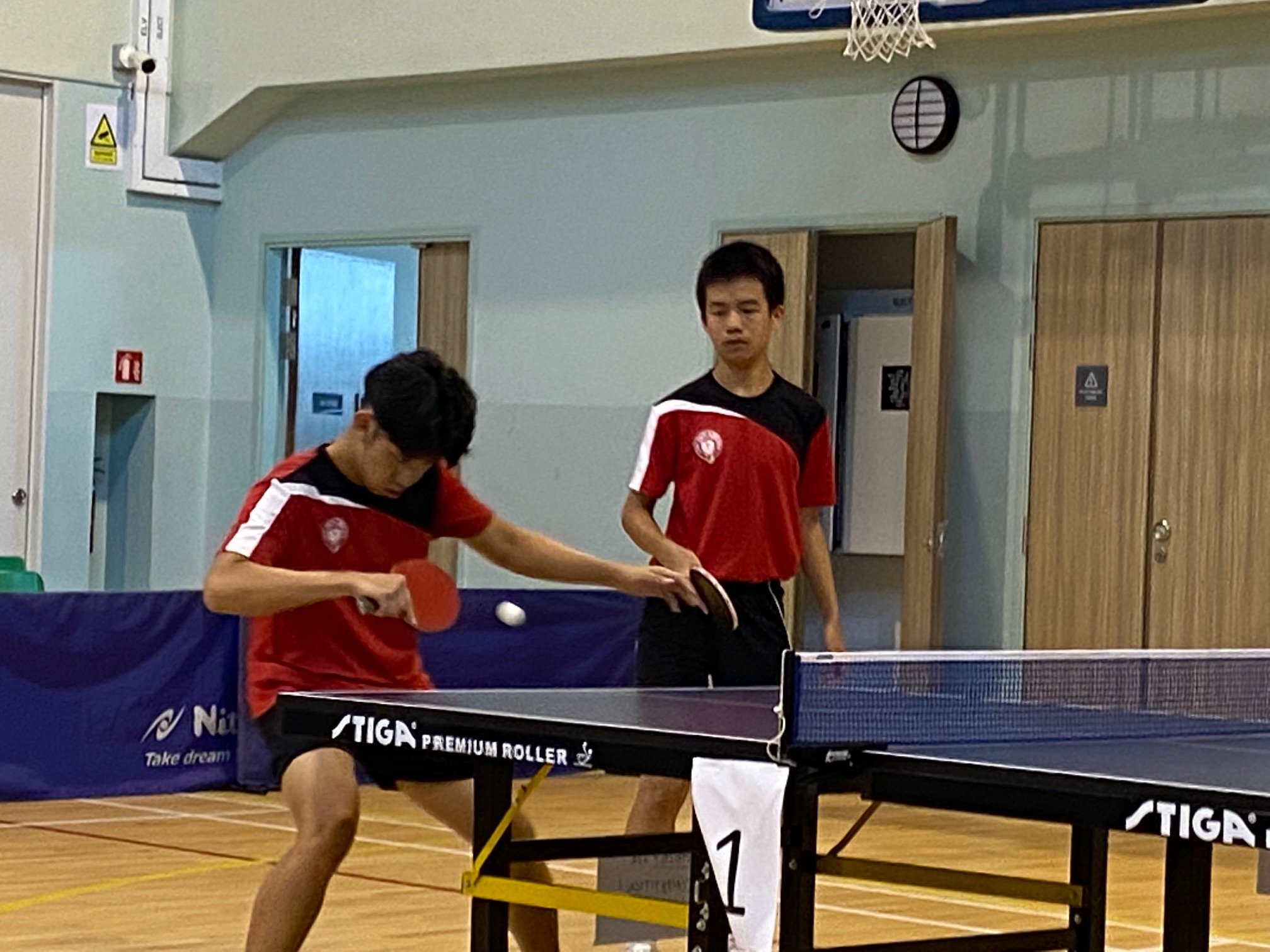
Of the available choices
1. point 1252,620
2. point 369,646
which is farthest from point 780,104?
point 369,646

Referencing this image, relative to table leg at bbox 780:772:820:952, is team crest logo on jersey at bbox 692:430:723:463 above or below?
above

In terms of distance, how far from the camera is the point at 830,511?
10727mm

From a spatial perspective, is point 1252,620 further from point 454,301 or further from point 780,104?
point 454,301

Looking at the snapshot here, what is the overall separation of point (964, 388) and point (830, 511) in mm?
1058

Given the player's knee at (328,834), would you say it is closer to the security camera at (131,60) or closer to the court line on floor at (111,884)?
the court line on floor at (111,884)

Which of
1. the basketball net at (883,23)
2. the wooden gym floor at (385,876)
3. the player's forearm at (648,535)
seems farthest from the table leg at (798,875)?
the basketball net at (883,23)

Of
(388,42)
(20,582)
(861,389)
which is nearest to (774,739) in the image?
(20,582)

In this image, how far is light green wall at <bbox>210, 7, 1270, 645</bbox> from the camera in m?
9.43

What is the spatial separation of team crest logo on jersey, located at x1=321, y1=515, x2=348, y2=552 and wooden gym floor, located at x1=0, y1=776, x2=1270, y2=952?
5.58 ft

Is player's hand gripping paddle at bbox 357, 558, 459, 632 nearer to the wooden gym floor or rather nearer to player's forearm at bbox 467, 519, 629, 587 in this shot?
player's forearm at bbox 467, 519, 629, 587

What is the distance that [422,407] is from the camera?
12.9 ft

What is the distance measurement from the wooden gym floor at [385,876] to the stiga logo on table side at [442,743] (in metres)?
1.93

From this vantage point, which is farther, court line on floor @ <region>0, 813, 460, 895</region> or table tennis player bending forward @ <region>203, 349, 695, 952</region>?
court line on floor @ <region>0, 813, 460, 895</region>

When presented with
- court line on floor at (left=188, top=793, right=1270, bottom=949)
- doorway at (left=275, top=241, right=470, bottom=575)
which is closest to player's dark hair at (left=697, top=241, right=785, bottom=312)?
court line on floor at (left=188, top=793, right=1270, bottom=949)
